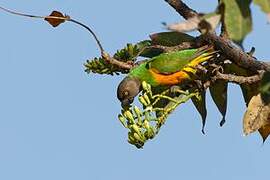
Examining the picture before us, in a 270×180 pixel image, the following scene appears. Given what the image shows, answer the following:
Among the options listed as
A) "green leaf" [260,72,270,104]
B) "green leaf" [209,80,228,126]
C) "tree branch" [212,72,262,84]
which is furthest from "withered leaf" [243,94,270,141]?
"green leaf" [260,72,270,104]

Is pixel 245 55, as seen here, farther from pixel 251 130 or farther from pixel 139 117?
A: pixel 139 117

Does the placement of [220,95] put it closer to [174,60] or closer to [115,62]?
[174,60]

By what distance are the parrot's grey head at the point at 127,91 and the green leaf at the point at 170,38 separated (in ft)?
0.60

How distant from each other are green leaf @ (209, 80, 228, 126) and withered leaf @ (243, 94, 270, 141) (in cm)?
20

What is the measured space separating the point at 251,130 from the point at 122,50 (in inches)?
22.3

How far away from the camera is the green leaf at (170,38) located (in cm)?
254

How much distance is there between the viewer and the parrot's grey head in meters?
2.41

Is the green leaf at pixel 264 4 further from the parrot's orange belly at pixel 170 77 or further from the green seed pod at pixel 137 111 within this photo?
the parrot's orange belly at pixel 170 77

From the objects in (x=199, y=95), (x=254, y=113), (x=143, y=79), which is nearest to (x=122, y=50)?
(x=143, y=79)

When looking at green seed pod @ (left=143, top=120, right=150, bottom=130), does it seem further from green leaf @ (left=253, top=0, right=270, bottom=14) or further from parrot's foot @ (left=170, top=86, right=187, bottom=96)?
green leaf @ (left=253, top=0, right=270, bottom=14)

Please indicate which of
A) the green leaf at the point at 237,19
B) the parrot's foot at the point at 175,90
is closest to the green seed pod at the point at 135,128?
the parrot's foot at the point at 175,90

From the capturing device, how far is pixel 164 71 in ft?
8.54

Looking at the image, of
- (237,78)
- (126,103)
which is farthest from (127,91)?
(237,78)

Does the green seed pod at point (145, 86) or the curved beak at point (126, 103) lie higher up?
the green seed pod at point (145, 86)
